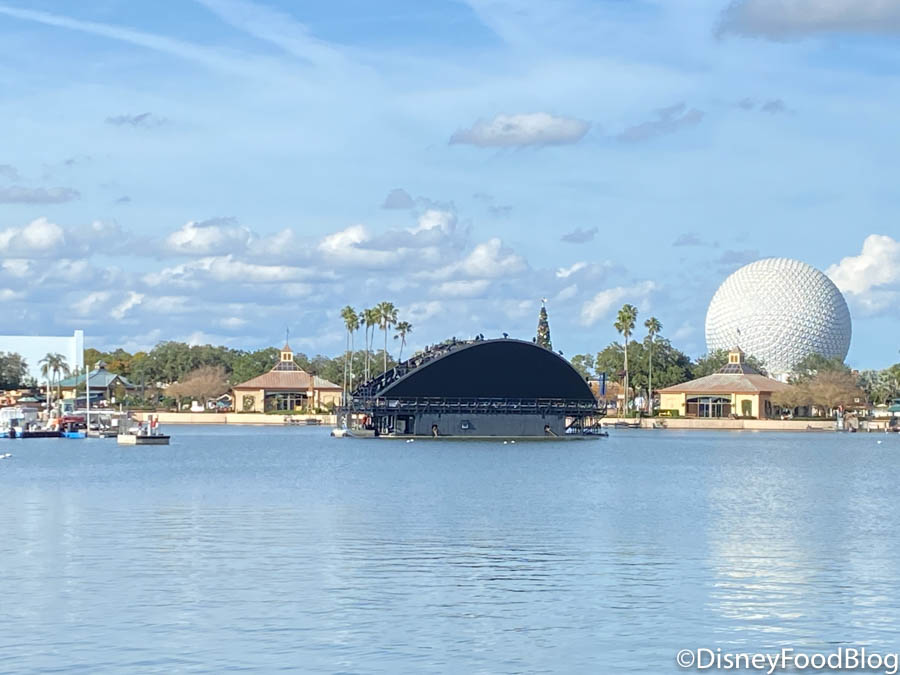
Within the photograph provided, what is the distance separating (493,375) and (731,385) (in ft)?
201

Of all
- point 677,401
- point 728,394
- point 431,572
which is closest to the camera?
point 431,572

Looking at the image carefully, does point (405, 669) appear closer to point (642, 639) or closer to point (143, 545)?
point (642, 639)

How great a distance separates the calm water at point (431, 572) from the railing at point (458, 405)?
62048 millimetres

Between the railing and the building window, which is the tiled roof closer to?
the building window

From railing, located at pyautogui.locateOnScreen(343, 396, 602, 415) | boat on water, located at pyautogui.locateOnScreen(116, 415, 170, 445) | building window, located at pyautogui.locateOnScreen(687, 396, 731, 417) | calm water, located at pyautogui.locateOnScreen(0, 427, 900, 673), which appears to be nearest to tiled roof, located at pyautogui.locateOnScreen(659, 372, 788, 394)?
building window, located at pyautogui.locateOnScreen(687, 396, 731, 417)

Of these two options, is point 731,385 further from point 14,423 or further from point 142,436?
point 142,436

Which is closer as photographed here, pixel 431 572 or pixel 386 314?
pixel 431 572

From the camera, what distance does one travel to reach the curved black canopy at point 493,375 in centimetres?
13750

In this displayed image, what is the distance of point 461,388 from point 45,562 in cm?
10203

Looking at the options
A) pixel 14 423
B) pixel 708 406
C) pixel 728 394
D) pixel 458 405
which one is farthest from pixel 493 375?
pixel 708 406

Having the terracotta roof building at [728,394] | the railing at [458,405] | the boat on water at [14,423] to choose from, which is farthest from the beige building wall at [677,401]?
the boat on water at [14,423]

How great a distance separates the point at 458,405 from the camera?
139 meters

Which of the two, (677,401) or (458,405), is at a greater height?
(677,401)

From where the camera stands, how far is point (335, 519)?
50.8 m
